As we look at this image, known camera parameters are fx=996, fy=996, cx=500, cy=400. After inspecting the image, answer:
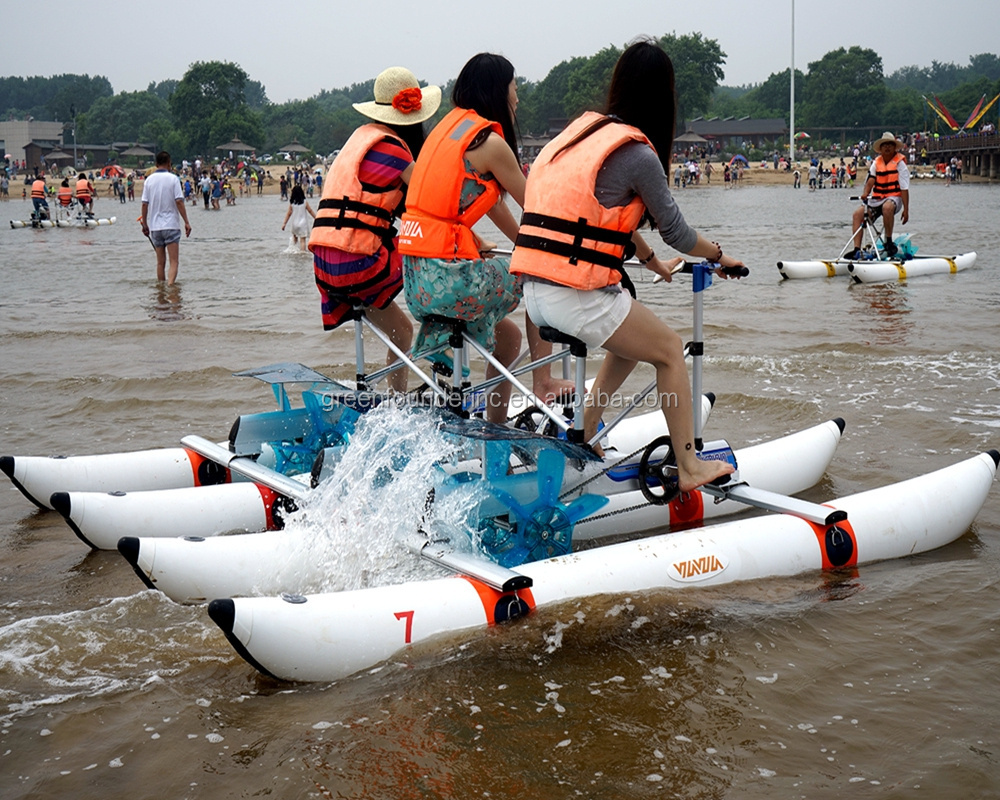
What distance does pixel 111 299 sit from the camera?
15453mm

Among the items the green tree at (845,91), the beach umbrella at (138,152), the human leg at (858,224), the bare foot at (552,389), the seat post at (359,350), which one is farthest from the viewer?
the green tree at (845,91)

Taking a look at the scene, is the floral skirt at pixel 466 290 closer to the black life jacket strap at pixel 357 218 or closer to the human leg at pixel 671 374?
the black life jacket strap at pixel 357 218

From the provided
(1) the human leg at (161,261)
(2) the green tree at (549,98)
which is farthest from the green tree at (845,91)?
(1) the human leg at (161,261)

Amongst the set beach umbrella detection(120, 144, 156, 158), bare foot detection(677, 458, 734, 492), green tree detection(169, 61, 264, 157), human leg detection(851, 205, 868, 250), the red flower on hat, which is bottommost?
bare foot detection(677, 458, 734, 492)

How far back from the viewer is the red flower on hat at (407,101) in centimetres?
561

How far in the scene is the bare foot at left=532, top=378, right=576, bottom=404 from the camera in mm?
5445

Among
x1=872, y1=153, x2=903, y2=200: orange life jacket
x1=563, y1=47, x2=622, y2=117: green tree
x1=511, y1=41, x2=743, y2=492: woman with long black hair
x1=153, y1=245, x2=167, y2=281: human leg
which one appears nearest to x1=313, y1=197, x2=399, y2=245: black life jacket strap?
x1=511, y1=41, x2=743, y2=492: woman with long black hair

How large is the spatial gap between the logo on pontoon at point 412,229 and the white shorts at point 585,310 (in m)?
0.88

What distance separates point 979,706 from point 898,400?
4923 mm

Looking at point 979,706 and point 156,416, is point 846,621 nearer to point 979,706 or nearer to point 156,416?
point 979,706

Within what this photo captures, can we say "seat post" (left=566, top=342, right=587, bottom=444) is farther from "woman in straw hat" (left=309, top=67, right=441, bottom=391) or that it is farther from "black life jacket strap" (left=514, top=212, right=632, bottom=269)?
"woman in straw hat" (left=309, top=67, right=441, bottom=391)

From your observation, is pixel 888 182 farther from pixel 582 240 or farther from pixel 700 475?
pixel 582 240

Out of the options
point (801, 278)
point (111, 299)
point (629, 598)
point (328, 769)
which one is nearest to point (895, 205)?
point (801, 278)

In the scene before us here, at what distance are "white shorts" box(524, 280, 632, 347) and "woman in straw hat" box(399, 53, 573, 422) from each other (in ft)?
2.28
